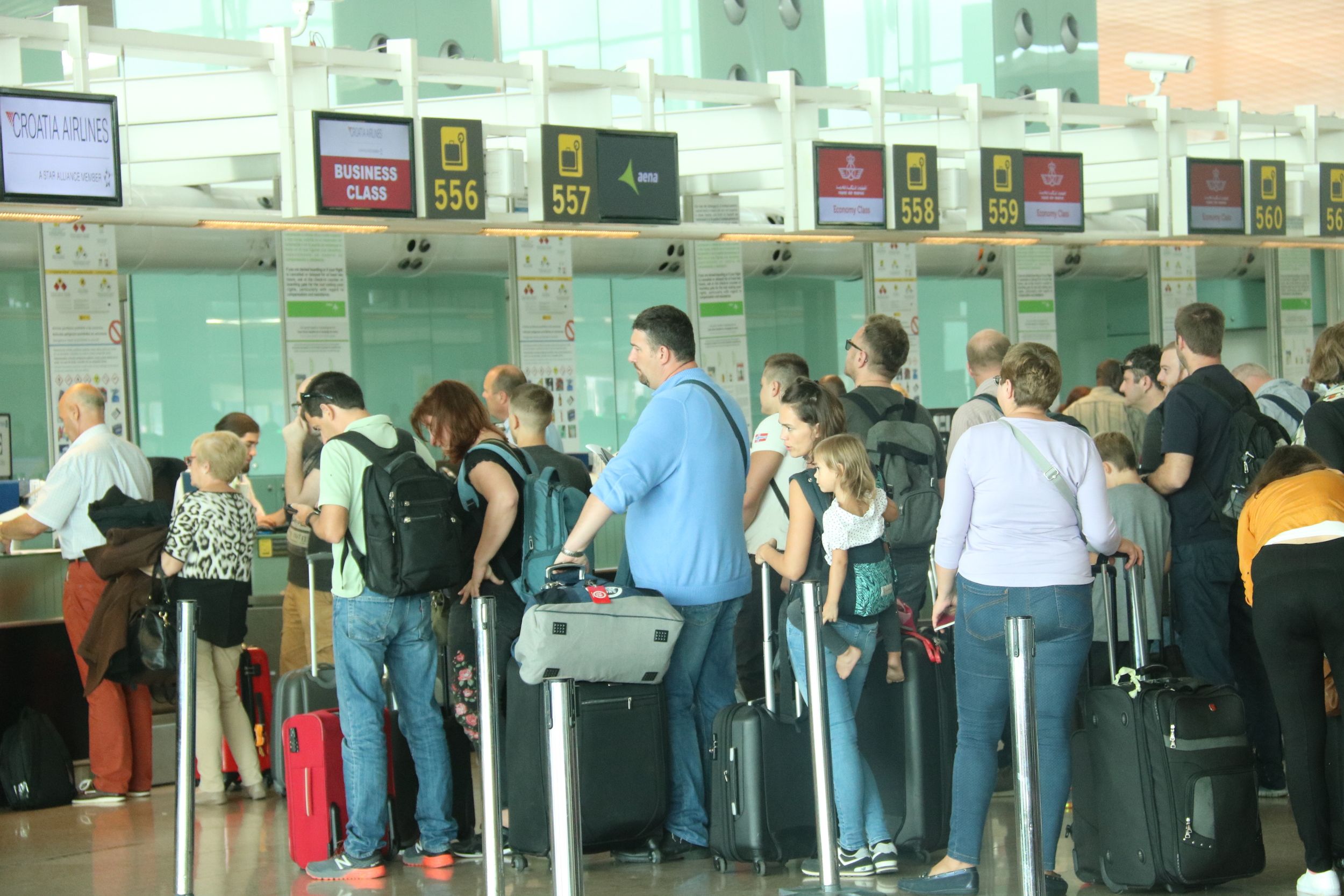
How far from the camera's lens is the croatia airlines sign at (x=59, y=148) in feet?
20.9

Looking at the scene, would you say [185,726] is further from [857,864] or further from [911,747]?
[911,747]

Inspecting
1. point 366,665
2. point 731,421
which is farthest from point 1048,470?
point 366,665

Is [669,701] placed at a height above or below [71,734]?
above

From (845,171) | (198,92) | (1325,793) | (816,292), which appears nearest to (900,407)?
(1325,793)

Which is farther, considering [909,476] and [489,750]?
[909,476]

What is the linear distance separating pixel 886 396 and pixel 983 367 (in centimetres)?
55

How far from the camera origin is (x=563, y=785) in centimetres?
330

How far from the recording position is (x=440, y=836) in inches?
197

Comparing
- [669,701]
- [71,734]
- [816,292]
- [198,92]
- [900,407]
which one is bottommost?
[71,734]

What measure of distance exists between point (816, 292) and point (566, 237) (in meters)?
3.64

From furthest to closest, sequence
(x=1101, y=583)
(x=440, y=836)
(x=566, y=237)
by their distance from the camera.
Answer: (x=566, y=237), (x=1101, y=583), (x=440, y=836)

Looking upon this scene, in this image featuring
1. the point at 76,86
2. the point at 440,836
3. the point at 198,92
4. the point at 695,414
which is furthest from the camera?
the point at 198,92

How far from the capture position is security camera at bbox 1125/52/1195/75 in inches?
426

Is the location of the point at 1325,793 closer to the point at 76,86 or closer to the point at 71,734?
the point at 71,734
